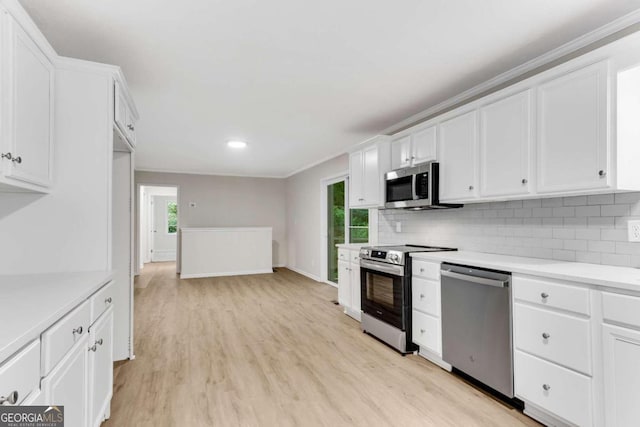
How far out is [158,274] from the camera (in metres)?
7.64

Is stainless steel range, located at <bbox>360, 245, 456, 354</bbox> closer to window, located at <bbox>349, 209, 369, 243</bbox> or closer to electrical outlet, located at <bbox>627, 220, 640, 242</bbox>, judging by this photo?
electrical outlet, located at <bbox>627, 220, 640, 242</bbox>

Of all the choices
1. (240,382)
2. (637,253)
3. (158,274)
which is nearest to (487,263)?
(637,253)

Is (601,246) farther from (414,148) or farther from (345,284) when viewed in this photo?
(345,284)

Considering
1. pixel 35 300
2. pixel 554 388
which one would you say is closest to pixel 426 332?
pixel 554 388

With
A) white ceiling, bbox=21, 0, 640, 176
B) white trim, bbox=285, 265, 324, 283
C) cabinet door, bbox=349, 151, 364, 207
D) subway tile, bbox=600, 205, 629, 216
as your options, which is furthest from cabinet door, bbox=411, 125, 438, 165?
white trim, bbox=285, 265, 324, 283

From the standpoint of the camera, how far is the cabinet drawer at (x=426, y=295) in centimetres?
281

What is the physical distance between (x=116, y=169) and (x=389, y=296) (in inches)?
107

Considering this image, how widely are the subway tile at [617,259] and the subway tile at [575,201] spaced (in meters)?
Answer: 0.36

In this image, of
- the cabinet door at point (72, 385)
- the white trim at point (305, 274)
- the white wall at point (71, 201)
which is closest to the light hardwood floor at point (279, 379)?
the cabinet door at point (72, 385)

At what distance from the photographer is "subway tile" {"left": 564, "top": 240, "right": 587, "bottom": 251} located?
7.35 ft

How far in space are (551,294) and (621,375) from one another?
46 centimetres

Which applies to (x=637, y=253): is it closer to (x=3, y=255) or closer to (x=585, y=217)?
(x=585, y=217)

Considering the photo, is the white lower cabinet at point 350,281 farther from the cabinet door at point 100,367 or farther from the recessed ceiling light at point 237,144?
the cabinet door at point 100,367

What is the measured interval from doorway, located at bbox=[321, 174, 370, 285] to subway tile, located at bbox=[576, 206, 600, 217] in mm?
3125
